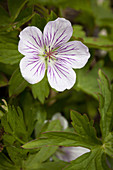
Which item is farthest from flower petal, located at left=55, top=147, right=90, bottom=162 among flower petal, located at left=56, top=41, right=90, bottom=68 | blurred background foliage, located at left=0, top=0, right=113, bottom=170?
flower petal, located at left=56, top=41, right=90, bottom=68

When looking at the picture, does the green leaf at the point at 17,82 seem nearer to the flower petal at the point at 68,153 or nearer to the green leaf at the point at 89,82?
the flower petal at the point at 68,153

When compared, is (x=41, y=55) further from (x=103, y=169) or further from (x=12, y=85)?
(x=103, y=169)

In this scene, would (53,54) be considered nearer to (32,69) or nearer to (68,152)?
(32,69)

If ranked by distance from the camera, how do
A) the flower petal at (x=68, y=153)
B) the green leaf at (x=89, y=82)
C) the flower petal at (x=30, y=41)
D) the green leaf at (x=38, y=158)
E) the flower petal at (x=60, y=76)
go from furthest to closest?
the green leaf at (x=89, y=82) → the flower petal at (x=68, y=153) → the green leaf at (x=38, y=158) → the flower petal at (x=60, y=76) → the flower petal at (x=30, y=41)

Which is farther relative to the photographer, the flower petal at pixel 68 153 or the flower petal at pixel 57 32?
the flower petal at pixel 68 153

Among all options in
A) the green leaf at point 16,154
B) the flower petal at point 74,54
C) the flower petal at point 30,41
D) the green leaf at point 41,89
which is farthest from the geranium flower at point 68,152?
the flower petal at point 30,41

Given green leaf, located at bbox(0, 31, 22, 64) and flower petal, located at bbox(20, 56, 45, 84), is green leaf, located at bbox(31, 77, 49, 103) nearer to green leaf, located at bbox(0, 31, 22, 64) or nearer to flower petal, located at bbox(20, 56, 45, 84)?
flower petal, located at bbox(20, 56, 45, 84)

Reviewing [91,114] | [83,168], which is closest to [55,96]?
[91,114]
